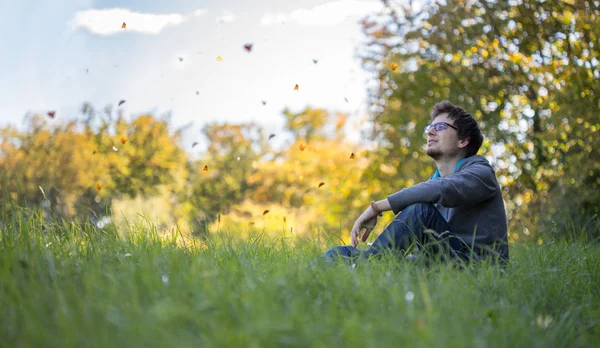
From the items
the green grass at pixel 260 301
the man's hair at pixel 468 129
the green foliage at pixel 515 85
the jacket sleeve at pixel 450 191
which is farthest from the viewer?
the green foliage at pixel 515 85

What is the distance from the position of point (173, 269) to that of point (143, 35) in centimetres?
2173

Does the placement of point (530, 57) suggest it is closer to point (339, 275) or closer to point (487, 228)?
point (487, 228)

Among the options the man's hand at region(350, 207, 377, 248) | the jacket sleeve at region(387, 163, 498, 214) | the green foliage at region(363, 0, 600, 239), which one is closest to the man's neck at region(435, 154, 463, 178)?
the jacket sleeve at region(387, 163, 498, 214)

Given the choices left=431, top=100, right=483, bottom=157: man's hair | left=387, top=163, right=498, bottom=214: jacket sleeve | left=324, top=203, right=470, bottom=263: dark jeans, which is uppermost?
left=431, top=100, right=483, bottom=157: man's hair

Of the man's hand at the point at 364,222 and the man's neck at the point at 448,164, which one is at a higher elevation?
the man's neck at the point at 448,164

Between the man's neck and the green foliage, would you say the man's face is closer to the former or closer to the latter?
the man's neck

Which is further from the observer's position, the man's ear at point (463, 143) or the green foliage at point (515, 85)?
the green foliage at point (515, 85)

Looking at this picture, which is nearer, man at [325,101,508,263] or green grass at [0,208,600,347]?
green grass at [0,208,600,347]

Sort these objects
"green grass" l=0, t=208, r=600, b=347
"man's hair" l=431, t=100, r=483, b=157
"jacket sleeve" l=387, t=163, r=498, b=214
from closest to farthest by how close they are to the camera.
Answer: "green grass" l=0, t=208, r=600, b=347
"jacket sleeve" l=387, t=163, r=498, b=214
"man's hair" l=431, t=100, r=483, b=157

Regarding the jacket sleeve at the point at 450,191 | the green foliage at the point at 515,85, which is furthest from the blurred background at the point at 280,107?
the jacket sleeve at the point at 450,191

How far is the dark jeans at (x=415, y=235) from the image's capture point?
3.11 meters

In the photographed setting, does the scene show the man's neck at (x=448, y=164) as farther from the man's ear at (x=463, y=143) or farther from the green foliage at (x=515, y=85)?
the green foliage at (x=515, y=85)

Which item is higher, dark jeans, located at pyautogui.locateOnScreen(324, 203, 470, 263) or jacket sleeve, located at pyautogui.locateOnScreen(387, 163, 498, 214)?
jacket sleeve, located at pyautogui.locateOnScreen(387, 163, 498, 214)

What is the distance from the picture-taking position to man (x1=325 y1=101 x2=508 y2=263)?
3.04 m
